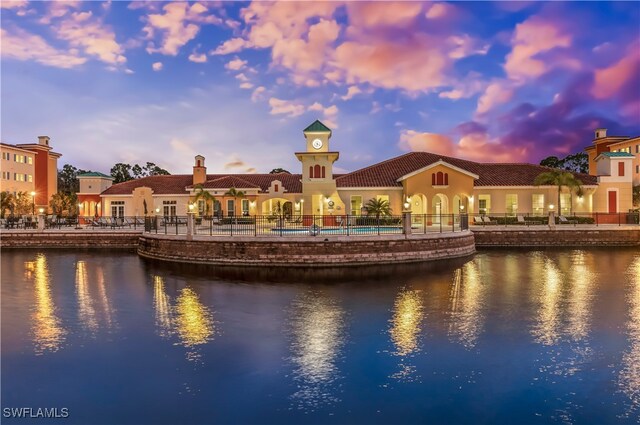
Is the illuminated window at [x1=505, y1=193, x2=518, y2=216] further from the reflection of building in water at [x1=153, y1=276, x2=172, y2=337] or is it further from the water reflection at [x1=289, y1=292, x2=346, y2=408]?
the reflection of building in water at [x1=153, y1=276, x2=172, y2=337]

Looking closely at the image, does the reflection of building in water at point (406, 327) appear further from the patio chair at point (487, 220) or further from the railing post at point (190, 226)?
the patio chair at point (487, 220)

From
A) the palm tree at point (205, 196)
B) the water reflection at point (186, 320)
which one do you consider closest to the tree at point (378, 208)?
the palm tree at point (205, 196)

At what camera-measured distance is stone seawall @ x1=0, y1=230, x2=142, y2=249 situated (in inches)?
1330

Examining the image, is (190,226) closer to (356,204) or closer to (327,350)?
(356,204)

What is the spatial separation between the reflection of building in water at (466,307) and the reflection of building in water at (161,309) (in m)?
7.77

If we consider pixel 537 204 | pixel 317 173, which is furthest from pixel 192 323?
pixel 537 204

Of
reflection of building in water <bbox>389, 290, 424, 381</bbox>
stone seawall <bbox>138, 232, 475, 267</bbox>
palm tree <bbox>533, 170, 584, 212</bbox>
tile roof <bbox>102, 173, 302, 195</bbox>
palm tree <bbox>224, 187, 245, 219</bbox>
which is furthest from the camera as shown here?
tile roof <bbox>102, 173, 302, 195</bbox>

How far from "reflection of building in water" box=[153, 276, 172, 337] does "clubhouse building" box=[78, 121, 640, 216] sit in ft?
58.1

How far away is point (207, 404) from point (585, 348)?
864cm

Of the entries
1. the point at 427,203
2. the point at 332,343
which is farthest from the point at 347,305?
the point at 427,203

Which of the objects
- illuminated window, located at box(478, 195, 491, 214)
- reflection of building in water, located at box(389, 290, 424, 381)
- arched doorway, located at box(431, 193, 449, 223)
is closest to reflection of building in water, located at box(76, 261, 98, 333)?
reflection of building in water, located at box(389, 290, 424, 381)

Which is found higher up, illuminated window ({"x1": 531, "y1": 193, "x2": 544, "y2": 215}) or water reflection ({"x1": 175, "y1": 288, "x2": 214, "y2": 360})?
illuminated window ({"x1": 531, "y1": 193, "x2": 544, "y2": 215})

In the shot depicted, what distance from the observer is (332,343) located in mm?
10938

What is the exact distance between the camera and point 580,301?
50.0ft
